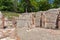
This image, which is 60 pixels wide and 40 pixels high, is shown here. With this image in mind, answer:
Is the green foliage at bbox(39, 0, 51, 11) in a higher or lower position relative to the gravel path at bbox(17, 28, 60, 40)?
higher

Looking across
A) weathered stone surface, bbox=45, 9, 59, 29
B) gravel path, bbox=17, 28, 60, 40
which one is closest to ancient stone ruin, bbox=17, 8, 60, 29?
weathered stone surface, bbox=45, 9, 59, 29

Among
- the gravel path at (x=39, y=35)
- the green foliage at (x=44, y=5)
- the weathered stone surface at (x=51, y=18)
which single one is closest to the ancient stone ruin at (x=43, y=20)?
the weathered stone surface at (x=51, y=18)

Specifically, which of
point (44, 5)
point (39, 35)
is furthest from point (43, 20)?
point (44, 5)

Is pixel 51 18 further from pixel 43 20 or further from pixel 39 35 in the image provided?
pixel 39 35

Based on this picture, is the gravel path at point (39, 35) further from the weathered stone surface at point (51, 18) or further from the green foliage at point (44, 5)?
the green foliage at point (44, 5)

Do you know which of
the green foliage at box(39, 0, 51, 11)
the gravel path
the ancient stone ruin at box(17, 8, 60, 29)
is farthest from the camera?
the green foliage at box(39, 0, 51, 11)

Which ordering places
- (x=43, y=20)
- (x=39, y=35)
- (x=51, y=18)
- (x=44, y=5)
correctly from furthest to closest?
(x=44, y=5), (x=43, y=20), (x=51, y=18), (x=39, y=35)

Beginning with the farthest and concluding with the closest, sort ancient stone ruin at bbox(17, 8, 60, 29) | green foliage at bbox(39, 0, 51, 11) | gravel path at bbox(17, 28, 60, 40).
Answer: green foliage at bbox(39, 0, 51, 11)
ancient stone ruin at bbox(17, 8, 60, 29)
gravel path at bbox(17, 28, 60, 40)

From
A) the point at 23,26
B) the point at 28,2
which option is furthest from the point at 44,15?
the point at 28,2

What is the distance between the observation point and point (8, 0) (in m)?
17.8

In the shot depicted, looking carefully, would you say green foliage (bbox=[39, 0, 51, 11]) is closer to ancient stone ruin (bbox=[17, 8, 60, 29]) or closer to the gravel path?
ancient stone ruin (bbox=[17, 8, 60, 29])

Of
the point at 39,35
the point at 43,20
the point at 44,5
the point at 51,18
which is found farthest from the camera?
the point at 44,5

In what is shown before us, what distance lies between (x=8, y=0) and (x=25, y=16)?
630cm

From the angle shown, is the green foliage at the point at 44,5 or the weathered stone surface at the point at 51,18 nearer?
the weathered stone surface at the point at 51,18
